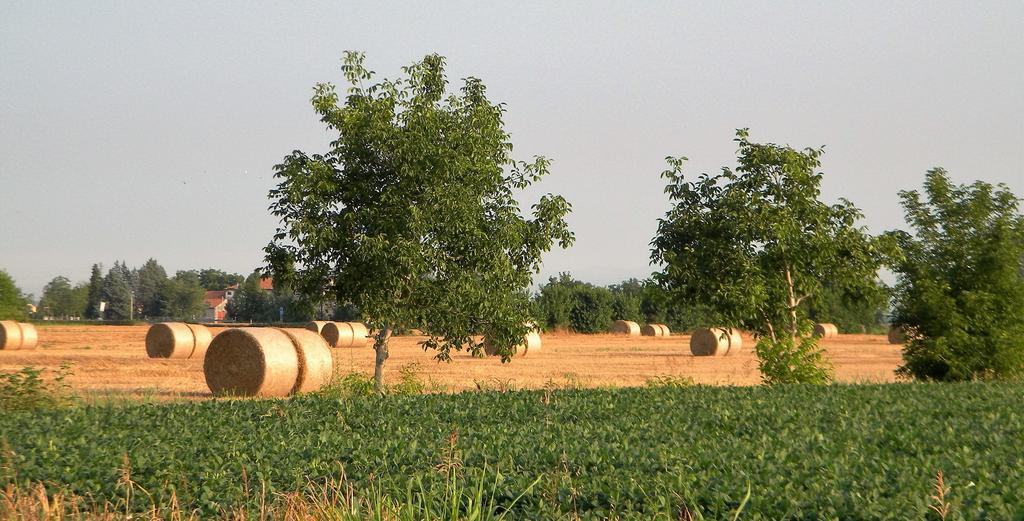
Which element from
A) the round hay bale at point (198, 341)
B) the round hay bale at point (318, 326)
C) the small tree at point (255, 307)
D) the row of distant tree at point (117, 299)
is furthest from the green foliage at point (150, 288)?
the round hay bale at point (198, 341)

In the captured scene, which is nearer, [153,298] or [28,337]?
[28,337]

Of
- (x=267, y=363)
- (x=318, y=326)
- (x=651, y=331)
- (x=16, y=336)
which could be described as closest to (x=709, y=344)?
(x=318, y=326)

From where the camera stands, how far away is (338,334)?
A: 4416 centimetres

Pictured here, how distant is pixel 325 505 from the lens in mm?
6766

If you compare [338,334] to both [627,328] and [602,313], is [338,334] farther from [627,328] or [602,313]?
[602,313]

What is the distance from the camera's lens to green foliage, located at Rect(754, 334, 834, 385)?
60.2ft

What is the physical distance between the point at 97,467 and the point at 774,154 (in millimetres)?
14268

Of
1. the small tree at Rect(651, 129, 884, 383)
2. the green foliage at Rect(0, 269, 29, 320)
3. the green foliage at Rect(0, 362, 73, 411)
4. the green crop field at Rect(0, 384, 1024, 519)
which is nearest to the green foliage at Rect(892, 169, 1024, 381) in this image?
the small tree at Rect(651, 129, 884, 383)

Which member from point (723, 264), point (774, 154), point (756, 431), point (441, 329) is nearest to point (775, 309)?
point (723, 264)

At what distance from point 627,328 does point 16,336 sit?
38193mm

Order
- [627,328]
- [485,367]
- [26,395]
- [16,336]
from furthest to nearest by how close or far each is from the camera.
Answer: [627,328] < [16,336] < [485,367] < [26,395]

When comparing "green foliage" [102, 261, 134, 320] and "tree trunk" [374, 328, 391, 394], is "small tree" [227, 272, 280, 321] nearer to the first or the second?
"green foliage" [102, 261, 134, 320]

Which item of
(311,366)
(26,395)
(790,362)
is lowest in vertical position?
(26,395)

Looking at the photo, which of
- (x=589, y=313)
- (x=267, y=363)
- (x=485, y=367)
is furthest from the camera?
(x=589, y=313)
